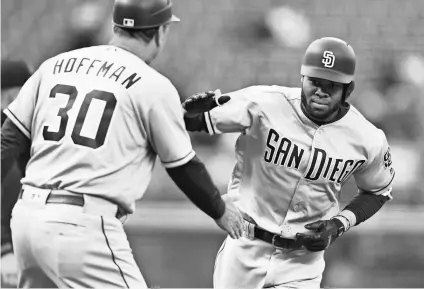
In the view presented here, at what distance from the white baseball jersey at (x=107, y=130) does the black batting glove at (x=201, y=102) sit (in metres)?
0.81

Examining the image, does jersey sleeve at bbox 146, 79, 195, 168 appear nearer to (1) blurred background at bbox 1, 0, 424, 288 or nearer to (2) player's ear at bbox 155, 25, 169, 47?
(2) player's ear at bbox 155, 25, 169, 47

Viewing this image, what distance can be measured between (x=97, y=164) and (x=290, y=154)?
4.84ft

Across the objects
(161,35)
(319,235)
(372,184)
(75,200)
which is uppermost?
(161,35)

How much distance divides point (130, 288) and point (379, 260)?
6.85 m

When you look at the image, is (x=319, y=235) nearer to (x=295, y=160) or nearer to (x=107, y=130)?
(x=295, y=160)

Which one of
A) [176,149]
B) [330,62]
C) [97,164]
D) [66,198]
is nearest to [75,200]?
[66,198]

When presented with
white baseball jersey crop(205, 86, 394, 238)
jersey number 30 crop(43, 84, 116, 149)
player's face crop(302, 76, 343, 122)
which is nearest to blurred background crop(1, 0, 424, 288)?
white baseball jersey crop(205, 86, 394, 238)

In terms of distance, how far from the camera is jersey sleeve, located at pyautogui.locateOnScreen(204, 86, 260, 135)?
180 inches

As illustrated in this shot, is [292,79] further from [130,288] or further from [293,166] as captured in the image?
[130,288]

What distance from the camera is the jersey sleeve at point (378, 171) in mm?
4723

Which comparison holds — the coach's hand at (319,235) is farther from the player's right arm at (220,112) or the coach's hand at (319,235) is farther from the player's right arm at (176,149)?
the player's right arm at (176,149)

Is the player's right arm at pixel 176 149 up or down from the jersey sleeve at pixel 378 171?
up

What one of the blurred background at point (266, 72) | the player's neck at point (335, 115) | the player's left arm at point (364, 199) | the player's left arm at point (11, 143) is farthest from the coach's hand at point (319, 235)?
the blurred background at point (266, 72)

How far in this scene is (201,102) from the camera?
444cm
